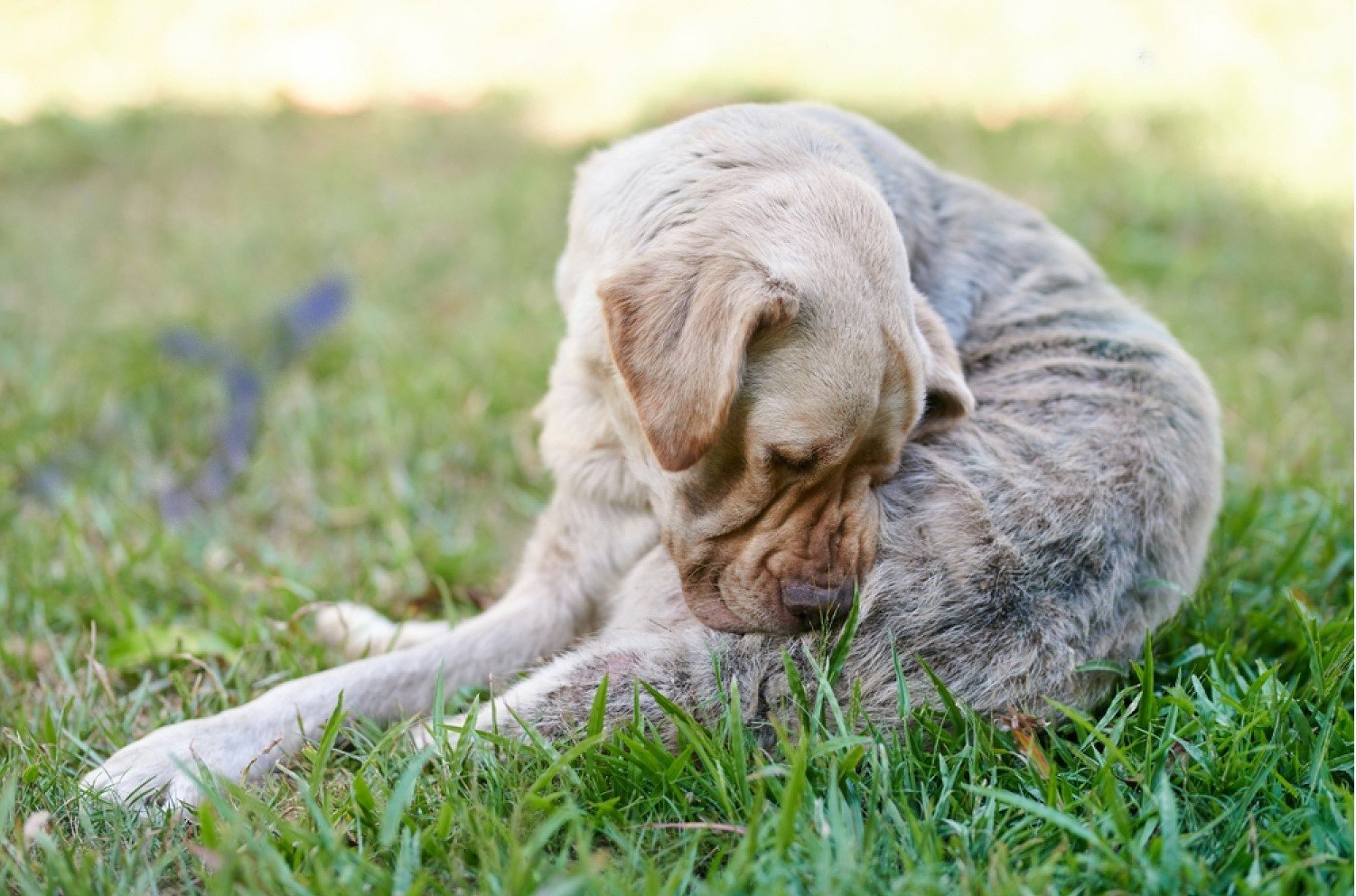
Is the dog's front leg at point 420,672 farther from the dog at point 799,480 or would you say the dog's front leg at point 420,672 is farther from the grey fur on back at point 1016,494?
the grey fur on back at point 1016,494

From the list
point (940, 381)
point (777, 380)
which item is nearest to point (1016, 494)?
point (940, 381)

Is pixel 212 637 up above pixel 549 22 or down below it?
below

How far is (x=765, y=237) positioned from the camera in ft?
8.30

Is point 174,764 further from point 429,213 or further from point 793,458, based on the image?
point 429,213

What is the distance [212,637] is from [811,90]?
231 inches

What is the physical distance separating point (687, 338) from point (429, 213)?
15.3 feet

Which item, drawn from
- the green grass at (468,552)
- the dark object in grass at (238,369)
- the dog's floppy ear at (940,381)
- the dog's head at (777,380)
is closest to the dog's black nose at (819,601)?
the dog's head at (777,380)

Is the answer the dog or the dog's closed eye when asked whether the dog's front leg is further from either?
the dog's closed eye

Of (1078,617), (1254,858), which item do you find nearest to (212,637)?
(1078,617)

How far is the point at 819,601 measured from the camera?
8.36ft

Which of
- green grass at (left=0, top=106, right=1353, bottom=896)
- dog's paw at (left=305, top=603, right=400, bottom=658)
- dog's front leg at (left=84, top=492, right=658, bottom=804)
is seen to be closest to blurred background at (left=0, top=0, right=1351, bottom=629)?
green grass at (left=0, top=106, right=1353, bottom=896)

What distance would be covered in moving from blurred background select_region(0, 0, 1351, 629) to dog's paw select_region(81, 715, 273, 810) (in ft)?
2.47

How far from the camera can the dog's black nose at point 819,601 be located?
2549 mm

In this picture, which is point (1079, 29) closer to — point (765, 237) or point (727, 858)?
point (765, 237)
